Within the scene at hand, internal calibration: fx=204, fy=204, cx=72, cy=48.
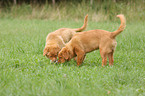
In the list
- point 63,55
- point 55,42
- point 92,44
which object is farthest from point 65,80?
point 55,42

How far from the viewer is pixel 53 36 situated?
6672 mm

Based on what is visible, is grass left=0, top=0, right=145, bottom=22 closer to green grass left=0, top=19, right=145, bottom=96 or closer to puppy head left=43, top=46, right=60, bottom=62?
green grass left=0, top=19, right=145, bottom=96

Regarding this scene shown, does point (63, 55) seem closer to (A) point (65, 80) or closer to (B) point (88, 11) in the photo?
(A) point (65, 80)

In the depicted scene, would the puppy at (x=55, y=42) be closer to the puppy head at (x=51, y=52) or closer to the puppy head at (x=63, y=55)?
the puppy head at (x=51, y=52)

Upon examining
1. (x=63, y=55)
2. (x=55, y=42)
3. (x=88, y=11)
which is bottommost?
(x=88, y=11)

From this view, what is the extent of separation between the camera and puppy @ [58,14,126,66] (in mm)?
5461

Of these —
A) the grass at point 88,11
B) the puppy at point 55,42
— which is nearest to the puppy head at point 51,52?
the puppy at point 55,42

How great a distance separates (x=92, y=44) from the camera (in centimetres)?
570

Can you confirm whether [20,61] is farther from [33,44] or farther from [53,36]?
[33,44]

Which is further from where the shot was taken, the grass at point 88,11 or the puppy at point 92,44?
the grass at point 88,11

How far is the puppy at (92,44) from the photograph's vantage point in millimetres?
5461

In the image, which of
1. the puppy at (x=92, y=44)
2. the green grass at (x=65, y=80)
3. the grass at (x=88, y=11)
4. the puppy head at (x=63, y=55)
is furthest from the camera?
the grass at (x=88, y=11)

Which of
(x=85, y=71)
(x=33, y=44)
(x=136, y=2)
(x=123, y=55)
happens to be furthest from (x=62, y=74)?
(x=136, y=2)

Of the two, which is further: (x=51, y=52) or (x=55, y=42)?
(x=55, y=42)
